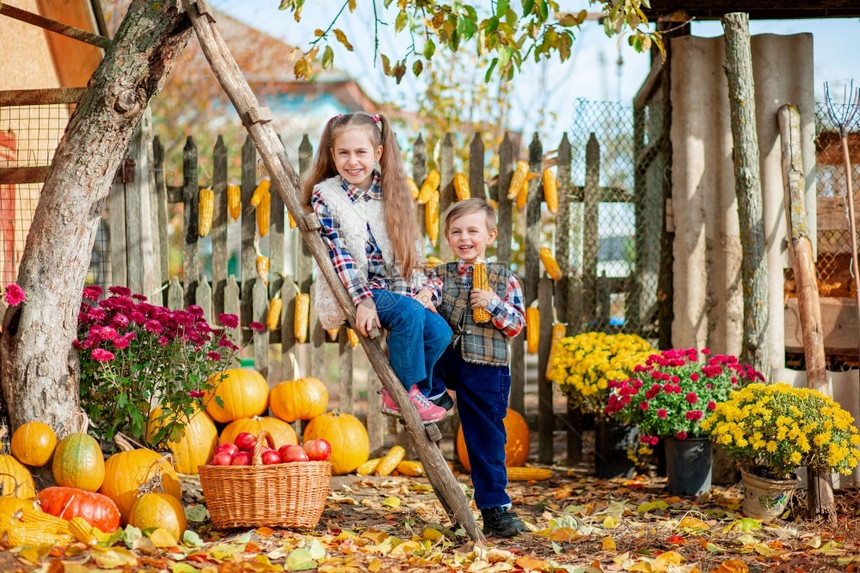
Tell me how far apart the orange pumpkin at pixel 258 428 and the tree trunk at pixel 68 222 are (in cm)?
123

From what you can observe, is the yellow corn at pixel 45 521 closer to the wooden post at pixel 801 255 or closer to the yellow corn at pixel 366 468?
the yellow corn at pixel 366 468

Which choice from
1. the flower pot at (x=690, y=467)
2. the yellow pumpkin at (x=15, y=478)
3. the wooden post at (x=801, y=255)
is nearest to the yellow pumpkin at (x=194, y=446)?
the yellow pumpkin at (x=15, y=478)

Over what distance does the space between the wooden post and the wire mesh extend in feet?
15.6

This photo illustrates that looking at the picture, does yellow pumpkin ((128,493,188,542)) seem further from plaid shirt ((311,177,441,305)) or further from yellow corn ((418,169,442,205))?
yellow corn ((418,169,442,205))

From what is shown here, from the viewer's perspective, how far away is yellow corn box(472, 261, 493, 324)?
149 inches

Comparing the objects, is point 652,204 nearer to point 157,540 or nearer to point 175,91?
point 157,540

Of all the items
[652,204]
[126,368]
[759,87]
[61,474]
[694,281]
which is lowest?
[61,474]

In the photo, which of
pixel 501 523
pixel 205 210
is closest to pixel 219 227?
pixel 205 210

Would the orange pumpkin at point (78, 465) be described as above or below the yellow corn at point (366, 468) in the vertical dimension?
above

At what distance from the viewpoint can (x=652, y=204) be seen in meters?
6.21

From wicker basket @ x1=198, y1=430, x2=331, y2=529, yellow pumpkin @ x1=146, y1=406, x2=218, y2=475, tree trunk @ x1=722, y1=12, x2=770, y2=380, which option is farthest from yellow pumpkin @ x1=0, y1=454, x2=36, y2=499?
tree trunk @ x1=722, y1=12, x2=770, y2=380

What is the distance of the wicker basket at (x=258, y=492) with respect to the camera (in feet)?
11.9

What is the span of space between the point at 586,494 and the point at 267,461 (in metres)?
2.17

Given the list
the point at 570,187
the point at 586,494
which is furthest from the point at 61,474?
the point at 570,187
